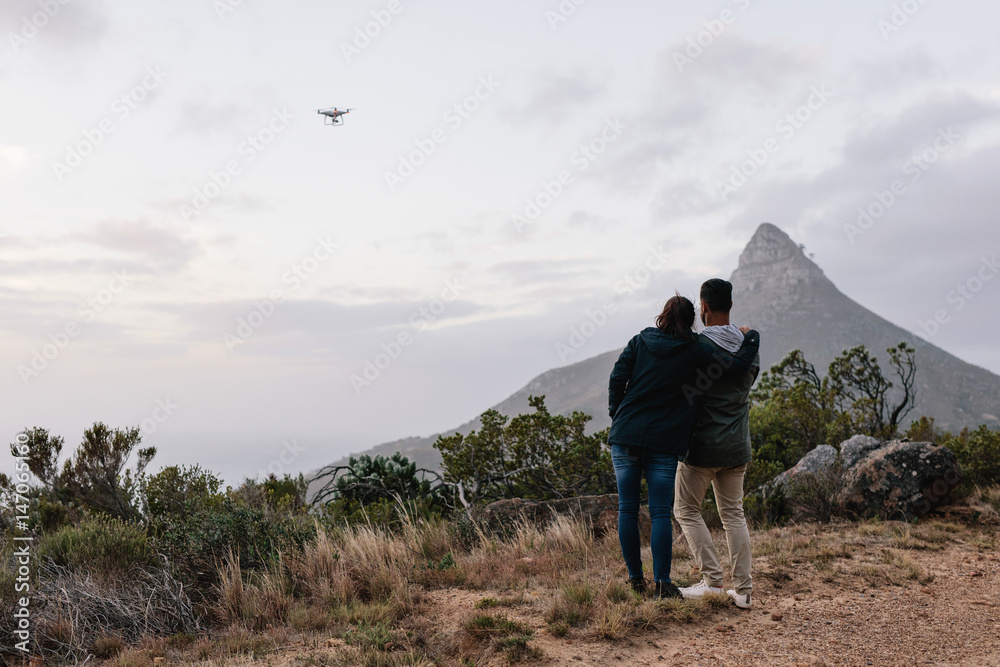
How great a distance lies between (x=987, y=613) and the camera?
474cm

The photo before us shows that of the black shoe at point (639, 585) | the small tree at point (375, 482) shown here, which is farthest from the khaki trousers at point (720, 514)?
the small tree at point (375, 482)

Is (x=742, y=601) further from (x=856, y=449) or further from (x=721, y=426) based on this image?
(x=856, y=449)

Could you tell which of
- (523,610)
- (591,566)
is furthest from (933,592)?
(523,610)

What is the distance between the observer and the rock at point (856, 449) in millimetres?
8500

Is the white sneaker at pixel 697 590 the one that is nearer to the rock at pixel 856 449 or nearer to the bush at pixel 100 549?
the bush at pixel 100 549

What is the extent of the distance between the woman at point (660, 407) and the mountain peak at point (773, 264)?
498 feet

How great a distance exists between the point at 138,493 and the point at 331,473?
102 inches

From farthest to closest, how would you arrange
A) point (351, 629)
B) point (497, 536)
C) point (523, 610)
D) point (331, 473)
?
point (331, 473) → point (497, 536) → point (523, 610) → point (351, 629)

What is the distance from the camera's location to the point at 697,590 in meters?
4.78

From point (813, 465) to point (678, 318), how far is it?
516cm

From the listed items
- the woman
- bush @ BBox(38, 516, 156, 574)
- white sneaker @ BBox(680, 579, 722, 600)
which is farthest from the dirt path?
bush @ BBox(38, 516, 156, 574)

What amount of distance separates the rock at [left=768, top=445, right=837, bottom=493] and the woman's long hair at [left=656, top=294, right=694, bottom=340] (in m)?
4.79

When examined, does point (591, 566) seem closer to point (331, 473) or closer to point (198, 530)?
point (198, 530)

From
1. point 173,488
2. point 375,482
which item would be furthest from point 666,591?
point 173,488
